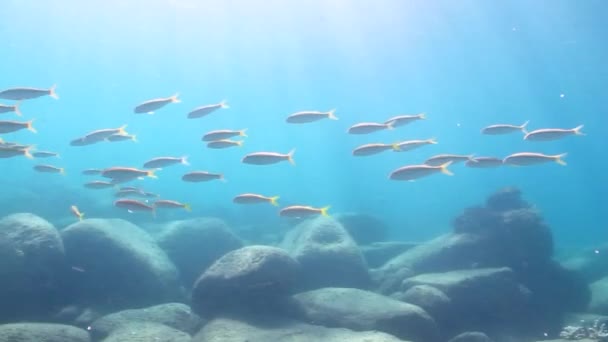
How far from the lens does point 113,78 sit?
82188 mm

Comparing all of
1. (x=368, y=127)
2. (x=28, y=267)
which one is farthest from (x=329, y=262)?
(x=28, y=267)

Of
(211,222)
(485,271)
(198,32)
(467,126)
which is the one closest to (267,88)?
(198,32)

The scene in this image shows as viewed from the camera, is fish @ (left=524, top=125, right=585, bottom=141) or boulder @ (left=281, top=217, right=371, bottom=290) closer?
fish @ (left=524, top=125, right=585, bottom=141)

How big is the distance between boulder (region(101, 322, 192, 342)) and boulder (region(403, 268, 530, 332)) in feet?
17.5

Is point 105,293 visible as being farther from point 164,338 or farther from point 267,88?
point 267,88

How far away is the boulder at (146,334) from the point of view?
7565 mm

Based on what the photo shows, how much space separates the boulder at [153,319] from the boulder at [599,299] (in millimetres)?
10272

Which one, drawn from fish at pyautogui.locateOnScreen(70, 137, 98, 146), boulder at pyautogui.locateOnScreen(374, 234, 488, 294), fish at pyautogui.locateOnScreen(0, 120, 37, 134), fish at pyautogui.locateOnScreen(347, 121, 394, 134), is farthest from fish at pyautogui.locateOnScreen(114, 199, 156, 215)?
boulder at pyautogui.locateOnScreen(374, 234, 488, 294)

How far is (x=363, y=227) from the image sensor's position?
20.4 meters

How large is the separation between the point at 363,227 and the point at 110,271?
11.7 meters

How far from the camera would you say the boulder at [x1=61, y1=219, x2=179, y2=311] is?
10.7 m

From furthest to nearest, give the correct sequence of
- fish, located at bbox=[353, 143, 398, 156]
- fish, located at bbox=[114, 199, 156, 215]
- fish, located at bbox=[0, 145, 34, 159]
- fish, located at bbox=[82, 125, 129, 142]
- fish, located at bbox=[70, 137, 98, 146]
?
fish, located at bbox=[70, 137, 98, 146] → fish, located at bbox=[82, 125, 129, 142] → fish, located at bbox=[353, 143, 398, 156] → fish, located at bbox=[0, 145, 34, 159] → fish, located at bbox=[114, 199, 156, 215]

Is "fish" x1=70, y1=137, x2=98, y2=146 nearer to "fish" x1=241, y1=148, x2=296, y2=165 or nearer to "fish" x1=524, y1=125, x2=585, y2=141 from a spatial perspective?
"fish" x1=241, y1=148, x2=296, y2=165

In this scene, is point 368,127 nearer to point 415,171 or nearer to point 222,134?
point 415,171
